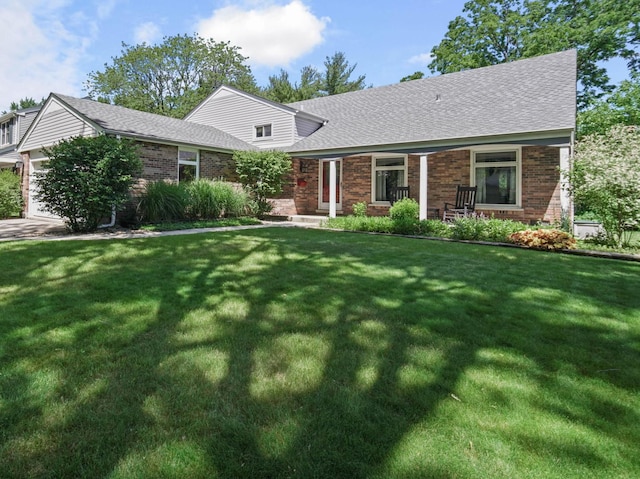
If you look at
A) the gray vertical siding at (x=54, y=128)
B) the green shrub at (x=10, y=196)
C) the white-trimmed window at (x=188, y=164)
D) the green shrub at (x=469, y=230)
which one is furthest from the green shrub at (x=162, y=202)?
the green shrub at (x=469, y=230)

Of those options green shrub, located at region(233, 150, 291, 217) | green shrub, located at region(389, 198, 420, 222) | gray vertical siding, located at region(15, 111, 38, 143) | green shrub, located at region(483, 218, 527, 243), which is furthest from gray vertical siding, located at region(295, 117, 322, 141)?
gray vertical siding, located at region(15, 111, 38, 143)

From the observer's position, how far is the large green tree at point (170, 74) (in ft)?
115

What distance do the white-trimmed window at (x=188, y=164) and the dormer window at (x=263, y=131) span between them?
4.05m

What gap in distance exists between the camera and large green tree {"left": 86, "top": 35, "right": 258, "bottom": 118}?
3494 centimetres

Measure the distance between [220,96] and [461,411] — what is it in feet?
62.1

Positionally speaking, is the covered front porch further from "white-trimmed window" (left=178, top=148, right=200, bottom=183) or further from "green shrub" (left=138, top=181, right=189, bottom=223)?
"green shrub" (left=138, top=181, right=189, bottom=223)

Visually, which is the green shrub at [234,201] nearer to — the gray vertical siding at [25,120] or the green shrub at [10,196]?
the green shrub at [10,196]

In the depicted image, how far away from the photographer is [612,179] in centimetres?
758

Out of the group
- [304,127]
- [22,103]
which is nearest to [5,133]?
[304,127]

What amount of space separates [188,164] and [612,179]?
1175 cm

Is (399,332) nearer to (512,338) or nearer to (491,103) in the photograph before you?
(512,338)

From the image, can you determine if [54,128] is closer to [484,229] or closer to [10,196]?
[10,196]

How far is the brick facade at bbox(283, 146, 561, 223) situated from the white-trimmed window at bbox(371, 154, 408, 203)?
0.18m

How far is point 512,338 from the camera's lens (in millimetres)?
3055
